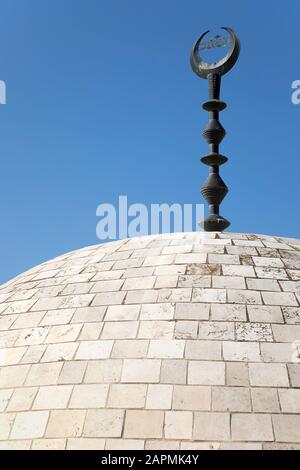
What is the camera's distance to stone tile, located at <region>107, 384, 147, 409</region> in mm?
6516

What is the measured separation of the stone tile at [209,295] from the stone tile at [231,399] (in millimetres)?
1605

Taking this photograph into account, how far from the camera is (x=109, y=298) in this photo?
835 centimetres

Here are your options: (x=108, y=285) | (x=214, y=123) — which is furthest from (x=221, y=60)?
(x=108, y=285)

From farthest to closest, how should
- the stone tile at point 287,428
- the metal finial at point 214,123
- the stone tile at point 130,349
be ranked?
the metal finial at point 214,123
the stone tile at point 130,349
the stone tile at point 287,428

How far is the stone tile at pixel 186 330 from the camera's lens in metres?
7.31

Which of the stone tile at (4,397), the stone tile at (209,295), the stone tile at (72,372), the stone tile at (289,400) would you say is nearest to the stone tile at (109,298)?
the stone tile at (209,295)

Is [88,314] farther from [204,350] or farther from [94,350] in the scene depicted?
[204,350]

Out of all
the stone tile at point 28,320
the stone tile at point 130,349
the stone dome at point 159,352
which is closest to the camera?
the stone dome at point 159,352

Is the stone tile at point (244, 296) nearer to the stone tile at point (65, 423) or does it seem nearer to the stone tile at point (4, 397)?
the stone tile at point (65, 423)

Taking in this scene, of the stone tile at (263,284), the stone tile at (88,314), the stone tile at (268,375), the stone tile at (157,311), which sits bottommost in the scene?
the stone tile at (268,375)

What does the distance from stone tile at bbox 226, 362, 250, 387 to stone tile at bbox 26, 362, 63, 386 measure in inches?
86.6

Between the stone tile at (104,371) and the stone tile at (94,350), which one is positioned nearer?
the stone tile at (104,371)

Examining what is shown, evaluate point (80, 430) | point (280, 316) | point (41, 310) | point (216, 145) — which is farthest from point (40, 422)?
point (216, 145)
